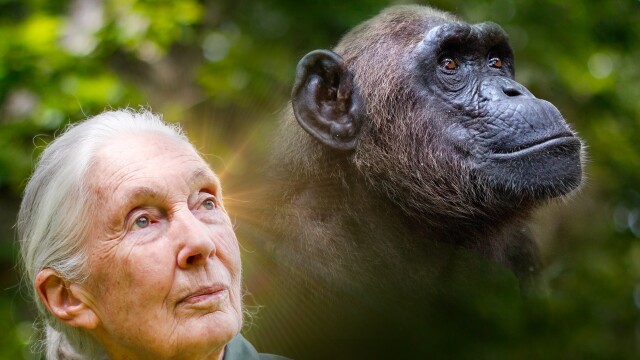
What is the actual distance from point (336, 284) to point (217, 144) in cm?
203

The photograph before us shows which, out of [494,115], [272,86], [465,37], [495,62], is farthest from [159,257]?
[272,86]

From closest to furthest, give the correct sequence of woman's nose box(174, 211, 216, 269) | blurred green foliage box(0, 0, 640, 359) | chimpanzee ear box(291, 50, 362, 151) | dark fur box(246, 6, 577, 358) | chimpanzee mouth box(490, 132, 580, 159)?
woman's nose box(174, 211, 216, 269)
chimpanzee mouth box(490, 132, 580, 159)
dark fur box(246, 6, 577, 358)
chimpanzee ear box(291, 50, 362, 151)
blurred green foliage box(0, 0, 640, 359)

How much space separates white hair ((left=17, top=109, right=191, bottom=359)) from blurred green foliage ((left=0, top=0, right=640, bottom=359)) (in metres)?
1.90

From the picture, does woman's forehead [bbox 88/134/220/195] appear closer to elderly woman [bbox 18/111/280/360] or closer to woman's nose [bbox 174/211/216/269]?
elderly woman [bbox 18/111/280/360]

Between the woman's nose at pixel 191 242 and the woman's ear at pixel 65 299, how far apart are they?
16.0 inches

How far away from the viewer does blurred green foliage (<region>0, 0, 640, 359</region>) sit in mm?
5914

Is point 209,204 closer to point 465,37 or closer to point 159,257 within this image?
point 159,257

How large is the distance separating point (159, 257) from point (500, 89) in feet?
6.96

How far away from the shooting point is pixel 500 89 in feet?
13.4

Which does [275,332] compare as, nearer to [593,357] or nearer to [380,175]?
[380,175]

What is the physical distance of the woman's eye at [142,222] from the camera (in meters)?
2.64

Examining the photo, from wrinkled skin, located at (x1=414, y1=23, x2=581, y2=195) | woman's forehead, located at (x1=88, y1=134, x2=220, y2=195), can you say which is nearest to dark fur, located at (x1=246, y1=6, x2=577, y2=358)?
wrinkled skin, located at (x1=414, y1=23, x2=581, y2=195)

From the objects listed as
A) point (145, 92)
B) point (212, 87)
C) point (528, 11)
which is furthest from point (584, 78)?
point (145, 92)

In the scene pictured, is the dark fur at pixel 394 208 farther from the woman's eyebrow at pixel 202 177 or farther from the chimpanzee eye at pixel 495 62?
the woman's eyebrow at pixel 202 177
